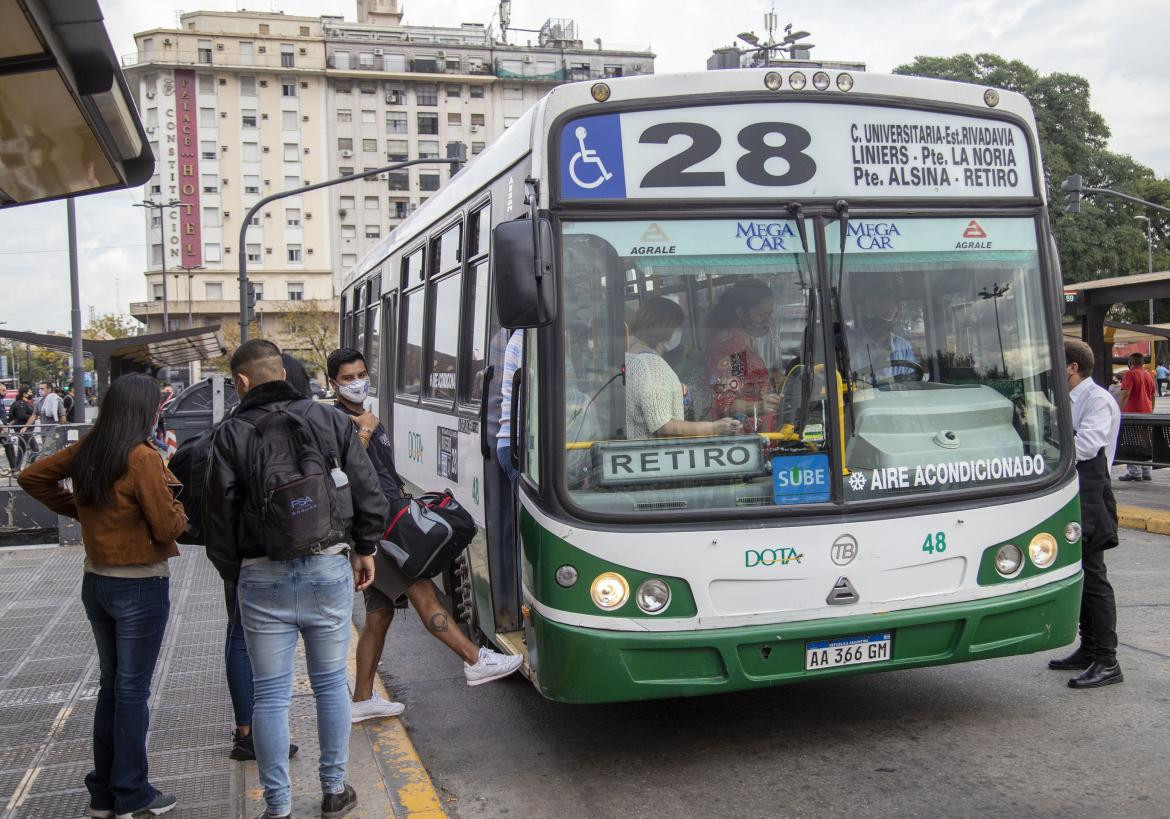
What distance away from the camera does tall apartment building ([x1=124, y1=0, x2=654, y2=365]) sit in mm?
79625

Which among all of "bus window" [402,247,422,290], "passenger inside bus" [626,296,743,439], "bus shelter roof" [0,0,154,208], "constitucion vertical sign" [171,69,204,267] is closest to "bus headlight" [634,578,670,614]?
"passenger inside bus" [626,296,743,439]

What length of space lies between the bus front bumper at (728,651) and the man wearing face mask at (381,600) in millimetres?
735

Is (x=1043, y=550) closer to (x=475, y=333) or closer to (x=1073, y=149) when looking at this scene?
(x=475, y=333)

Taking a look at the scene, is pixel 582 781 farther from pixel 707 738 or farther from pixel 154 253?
pixel 154 253

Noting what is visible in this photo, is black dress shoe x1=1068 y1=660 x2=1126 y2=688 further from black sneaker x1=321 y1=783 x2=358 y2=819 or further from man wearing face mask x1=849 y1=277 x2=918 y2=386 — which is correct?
black sneaker x1=321 y1=783 x2=358 y2=819

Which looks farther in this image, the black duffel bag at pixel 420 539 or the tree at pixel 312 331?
the tree at pixel 312 331

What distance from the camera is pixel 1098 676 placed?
5797mm

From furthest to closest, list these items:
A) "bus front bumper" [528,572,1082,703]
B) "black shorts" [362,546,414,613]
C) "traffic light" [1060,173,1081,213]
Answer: "traffic light" [1060,173,1081,213], "black shorts" [362,546,414,613], "bus front bumper" [528,572,1082,703]

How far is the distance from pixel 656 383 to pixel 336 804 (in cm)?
208

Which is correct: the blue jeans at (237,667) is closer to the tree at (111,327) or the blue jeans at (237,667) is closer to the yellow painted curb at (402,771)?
the yellow painted curb at (402,771)

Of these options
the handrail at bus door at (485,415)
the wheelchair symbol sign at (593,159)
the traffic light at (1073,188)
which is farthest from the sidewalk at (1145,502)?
the traffic light at (1073,188)

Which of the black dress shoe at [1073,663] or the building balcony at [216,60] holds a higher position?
the building balcony at [216,60]

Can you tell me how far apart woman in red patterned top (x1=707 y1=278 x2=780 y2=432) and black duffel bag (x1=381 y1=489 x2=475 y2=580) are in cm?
152

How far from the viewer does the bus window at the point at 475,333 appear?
6.15m
